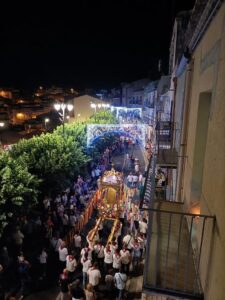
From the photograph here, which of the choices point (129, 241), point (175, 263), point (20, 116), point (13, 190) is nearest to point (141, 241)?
point (129, 241)

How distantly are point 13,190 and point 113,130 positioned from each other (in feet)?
62.2

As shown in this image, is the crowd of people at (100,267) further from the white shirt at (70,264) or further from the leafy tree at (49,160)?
the leafy tree at (49,160)

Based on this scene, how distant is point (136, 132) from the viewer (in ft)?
108

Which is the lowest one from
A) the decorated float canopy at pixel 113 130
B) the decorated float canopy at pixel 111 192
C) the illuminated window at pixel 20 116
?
the decorated float canopy at pixel 111 192

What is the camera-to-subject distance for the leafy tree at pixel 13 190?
1117cm

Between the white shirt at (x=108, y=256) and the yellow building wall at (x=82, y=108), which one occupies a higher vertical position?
the yellow building wall at (x=82, y=108)

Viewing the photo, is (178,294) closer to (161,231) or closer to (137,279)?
(161,231)

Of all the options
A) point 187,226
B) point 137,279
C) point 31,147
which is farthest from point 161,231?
point 31,147

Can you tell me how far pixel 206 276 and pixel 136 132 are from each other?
28.9 metres

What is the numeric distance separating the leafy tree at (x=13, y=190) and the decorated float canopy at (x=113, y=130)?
1180cm

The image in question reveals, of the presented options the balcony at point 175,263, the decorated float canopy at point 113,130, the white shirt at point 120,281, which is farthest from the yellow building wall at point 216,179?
the decorated float canopy at point 113,130

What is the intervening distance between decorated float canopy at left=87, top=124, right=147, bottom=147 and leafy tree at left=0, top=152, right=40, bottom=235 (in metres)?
11.8

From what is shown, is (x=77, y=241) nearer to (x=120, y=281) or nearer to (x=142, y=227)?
(x=142, y=227)

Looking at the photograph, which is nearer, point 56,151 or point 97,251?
point 97,251
